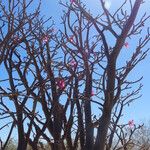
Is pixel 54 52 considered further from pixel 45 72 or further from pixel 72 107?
pixel 72 107

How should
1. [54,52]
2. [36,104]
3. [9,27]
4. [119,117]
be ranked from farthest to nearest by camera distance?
[54,52] < [119,117] < [36,104] < [9,27]

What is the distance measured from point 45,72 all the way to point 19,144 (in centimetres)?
74

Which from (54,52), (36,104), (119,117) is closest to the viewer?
(36,104)

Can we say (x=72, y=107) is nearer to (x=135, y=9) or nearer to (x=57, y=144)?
(x=57, y=144)

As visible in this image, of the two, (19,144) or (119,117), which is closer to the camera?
(19,144)

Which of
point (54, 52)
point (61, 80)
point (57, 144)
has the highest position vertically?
point (54, 52)

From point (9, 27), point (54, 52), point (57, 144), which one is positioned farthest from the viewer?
point (54, 52)

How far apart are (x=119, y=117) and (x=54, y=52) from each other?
2.83 ft

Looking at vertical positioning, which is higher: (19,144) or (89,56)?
(89,56)

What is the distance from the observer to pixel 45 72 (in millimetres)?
3252

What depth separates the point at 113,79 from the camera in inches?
89.1

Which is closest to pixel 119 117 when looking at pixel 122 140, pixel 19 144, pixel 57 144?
pixel 122 140

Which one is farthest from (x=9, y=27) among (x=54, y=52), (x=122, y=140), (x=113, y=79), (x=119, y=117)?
(x=122, y=140)

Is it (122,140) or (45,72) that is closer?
(45,72)
